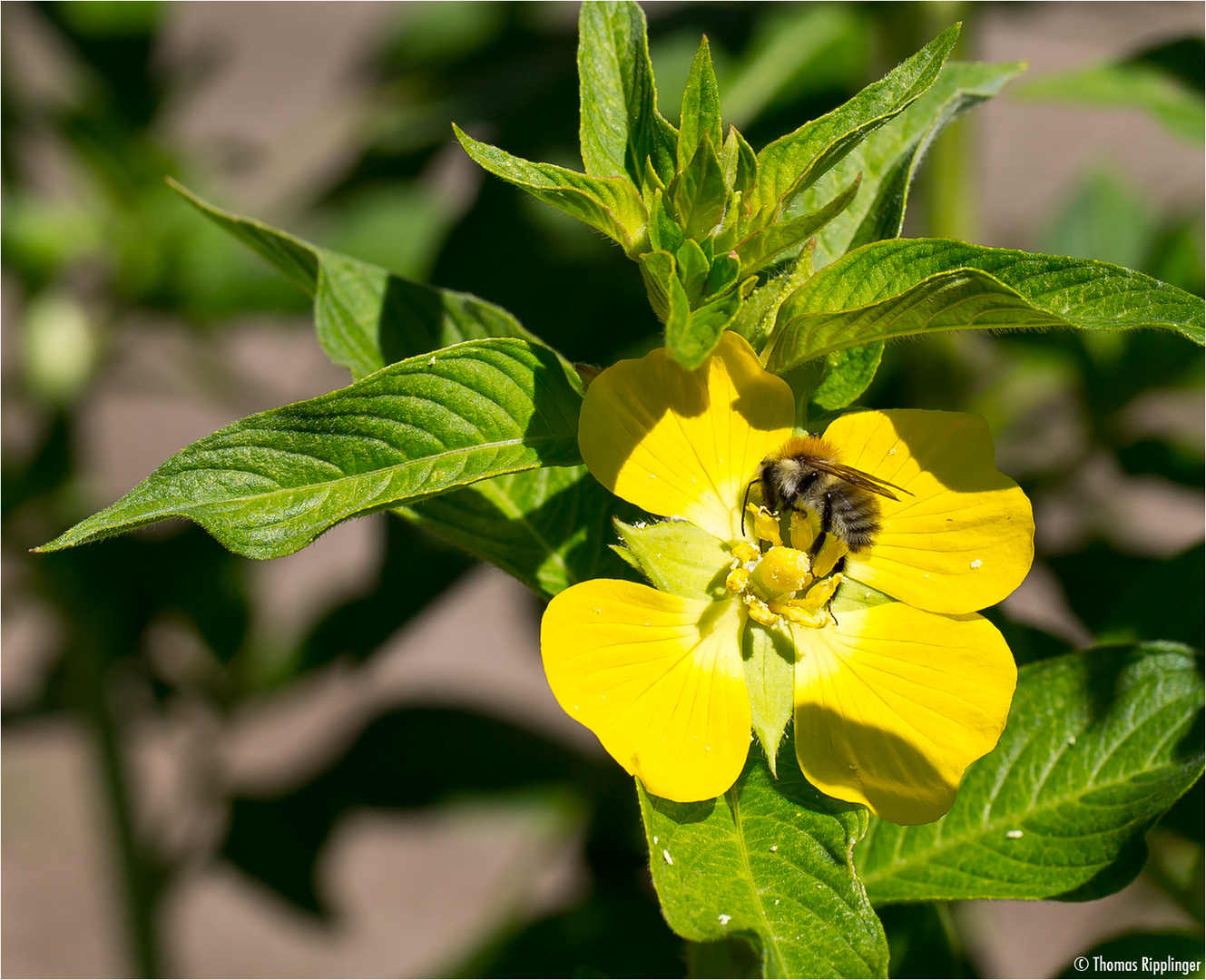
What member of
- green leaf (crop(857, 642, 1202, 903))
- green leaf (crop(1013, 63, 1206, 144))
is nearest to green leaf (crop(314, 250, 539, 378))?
green leaf (crop(857, 642, 1202, 903))

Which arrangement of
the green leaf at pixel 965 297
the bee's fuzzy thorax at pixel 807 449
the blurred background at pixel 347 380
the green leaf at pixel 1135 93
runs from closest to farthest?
the green leaf at pixel 965 297
the bee's fuzzy thorax at pixel 807 449
the green leaf at pixel 1135 93
the blurred background at pixel 347 380

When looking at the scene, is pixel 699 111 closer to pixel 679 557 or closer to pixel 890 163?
pixel 890 163

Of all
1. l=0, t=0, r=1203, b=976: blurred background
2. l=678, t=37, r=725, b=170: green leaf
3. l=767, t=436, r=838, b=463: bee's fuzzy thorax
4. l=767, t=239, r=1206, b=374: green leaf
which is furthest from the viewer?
l=0, t=0, r=1203, b=976: blurred background

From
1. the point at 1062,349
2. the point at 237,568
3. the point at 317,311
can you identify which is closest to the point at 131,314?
the point at 237,568

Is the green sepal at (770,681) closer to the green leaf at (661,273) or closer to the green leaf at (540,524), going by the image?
the green leaf at (540,524)

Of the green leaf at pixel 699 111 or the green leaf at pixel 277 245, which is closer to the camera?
the green leaf at pixel 699 111

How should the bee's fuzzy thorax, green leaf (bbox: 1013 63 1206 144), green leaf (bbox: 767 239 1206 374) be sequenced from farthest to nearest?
green leaf (bbox: 1013 63 1206 144)
the bee's fuzzy thorax
green leaf (bbox: 767 239 1206 374)

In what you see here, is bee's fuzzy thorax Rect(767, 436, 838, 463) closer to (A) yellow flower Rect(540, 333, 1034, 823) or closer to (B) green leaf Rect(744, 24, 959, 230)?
(A) yellow flower Rect(540, 333, 1034, 823)

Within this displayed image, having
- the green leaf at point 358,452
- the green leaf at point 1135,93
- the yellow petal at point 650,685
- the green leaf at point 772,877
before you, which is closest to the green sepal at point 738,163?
the green leaf at point 358,452
